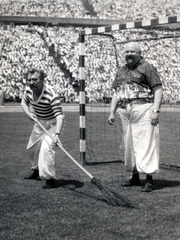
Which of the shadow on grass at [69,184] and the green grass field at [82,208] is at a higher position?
the green grass field at [82,208]

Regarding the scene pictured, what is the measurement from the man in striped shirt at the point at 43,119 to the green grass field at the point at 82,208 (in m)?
0.29

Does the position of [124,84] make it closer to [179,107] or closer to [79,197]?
[79,197]

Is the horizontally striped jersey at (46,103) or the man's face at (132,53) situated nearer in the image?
the man's face at (132,53)

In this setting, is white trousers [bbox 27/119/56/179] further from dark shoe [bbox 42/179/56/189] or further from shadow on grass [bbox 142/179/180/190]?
shadow on grass [bbox 142/179/180/190]

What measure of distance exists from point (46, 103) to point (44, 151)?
680 millimetres

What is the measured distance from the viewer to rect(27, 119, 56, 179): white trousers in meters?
6.71

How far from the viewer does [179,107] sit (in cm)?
1781

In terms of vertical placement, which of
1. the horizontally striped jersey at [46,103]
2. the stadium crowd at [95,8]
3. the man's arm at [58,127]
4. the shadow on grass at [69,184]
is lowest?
the shadow on grass at [69,184]

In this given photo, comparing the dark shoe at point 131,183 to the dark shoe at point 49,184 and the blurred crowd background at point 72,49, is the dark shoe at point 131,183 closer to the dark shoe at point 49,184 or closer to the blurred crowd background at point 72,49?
the dark shoe at point 49,184

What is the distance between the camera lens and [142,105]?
21.9 ft

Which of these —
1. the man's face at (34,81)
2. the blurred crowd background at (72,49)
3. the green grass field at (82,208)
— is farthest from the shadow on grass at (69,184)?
the blurred crowd background at (72,49)

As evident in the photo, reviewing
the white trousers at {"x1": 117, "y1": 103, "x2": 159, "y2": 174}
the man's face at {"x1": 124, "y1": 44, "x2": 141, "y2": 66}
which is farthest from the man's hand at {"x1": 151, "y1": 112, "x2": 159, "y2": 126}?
the man's face at {"x1": 124, "y1": 44, "x2": 141, "y2": 66}

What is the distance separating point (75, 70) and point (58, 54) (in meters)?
2.11

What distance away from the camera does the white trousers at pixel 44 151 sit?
6.71m
